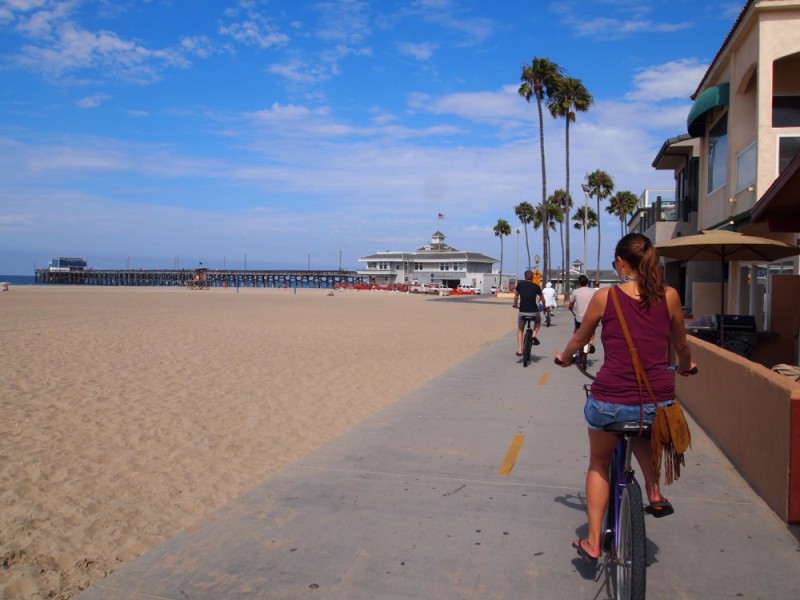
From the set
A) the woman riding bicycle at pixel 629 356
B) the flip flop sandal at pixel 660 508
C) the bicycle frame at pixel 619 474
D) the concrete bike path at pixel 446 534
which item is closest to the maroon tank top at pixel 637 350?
the woman riding bicycle at pixel 629 356

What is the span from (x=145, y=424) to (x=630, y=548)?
6154mm

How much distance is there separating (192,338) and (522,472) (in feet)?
45.3

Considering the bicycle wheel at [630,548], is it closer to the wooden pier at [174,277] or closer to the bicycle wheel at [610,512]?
the bicycle wheel at [610,512]

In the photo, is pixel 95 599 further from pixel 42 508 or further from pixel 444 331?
pixel 444 331

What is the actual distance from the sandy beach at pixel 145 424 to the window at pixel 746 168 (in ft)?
22.2

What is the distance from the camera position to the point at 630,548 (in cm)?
336

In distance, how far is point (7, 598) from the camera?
3.82m

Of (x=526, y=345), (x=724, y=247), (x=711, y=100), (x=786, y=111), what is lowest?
(x=526, y=345)

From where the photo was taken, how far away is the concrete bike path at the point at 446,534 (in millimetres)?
3922

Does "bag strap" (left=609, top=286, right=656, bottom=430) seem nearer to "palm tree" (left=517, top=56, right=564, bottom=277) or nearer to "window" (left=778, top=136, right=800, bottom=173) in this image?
"window" (left=778, top=136, right=800, bottom=173)

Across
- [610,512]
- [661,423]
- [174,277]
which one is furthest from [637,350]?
[174,277]

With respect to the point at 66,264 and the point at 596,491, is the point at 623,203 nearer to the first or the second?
the point at 596,491

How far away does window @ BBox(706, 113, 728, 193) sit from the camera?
53.0ft

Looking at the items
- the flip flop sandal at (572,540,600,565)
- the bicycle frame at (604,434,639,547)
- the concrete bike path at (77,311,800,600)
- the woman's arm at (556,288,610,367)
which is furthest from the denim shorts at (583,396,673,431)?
the concrete bike path at (77,311,800,600)
